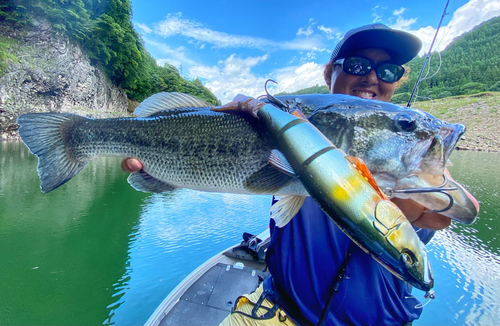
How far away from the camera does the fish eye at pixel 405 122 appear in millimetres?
1340

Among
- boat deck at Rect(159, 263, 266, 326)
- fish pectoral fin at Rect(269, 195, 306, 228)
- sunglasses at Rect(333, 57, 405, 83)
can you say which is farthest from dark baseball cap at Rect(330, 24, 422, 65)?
boat deck at Rect(159, 263, 266, 326)

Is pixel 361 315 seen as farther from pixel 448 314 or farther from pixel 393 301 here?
pixel 448 314

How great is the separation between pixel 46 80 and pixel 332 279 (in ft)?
114

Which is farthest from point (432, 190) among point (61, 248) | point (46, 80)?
point (46, 80)

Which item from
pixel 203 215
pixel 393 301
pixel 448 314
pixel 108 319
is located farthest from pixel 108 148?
pixel 203 215

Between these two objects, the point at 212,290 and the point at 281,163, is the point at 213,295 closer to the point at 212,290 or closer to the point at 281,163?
the point at 212,290

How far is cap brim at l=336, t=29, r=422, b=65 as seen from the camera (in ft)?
7.33

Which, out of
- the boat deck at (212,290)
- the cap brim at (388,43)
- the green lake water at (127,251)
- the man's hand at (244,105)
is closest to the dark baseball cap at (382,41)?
the cap brim at (388,43)

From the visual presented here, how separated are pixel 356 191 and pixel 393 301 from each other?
46.2 inches

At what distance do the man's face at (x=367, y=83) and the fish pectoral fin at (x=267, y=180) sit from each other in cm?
142

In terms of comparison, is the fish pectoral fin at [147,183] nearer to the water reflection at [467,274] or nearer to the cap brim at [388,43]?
the cap brim at [388,43]

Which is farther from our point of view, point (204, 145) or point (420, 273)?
point (204, 145)

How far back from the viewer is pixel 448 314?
5.20 meters

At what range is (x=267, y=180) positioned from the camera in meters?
1.55
